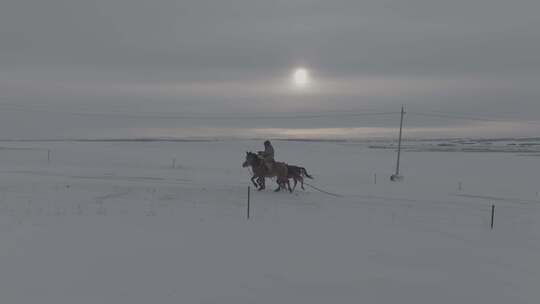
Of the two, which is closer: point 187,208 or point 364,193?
point 187,208

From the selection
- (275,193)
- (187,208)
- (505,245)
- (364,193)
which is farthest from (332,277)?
(364,193)

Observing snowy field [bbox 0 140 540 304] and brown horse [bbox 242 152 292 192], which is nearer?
snowy field [bbox 0 140 540 304]

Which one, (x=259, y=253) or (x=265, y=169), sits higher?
(x=265, y=169)

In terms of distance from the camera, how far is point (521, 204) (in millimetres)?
19391

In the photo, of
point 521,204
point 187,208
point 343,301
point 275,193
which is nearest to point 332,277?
point 343,301

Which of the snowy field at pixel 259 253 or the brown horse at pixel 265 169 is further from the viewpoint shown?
the brown horse at pixel 265 169

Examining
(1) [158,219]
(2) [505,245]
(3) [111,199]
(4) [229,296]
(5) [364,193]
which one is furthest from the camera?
(5) [364,193]

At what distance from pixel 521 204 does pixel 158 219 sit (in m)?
16.5

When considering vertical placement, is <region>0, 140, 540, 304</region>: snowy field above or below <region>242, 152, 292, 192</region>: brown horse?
below

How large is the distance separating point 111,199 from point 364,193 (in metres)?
12.2

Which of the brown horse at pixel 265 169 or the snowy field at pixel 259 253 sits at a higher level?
the brown horse at pixel 265 169

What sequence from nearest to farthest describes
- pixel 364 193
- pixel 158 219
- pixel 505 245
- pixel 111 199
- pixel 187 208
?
pixel 505 245 < pixel 158 219 < pixel 187 208 < pixel 111 199 < pixel 364 193

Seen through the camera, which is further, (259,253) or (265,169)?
(265,169)

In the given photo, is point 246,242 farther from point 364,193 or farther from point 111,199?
point 364,193
